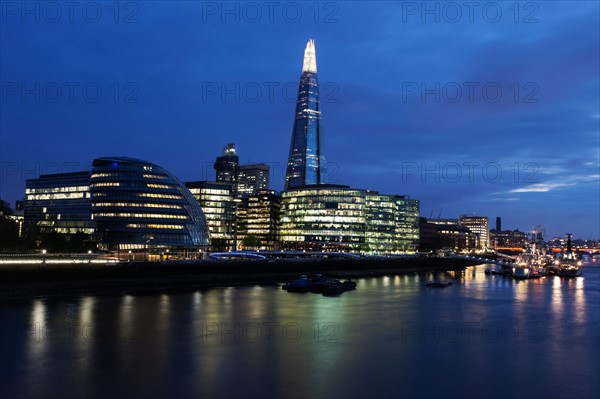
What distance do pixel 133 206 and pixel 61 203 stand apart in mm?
47967

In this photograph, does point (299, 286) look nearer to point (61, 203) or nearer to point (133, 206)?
point (133, 206)

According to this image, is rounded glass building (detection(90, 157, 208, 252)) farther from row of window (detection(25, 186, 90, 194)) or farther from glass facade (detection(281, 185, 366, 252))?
glass facade (detection(281, 185, 366, 252))

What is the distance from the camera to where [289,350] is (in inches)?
1347

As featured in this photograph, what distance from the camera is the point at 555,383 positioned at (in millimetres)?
28188

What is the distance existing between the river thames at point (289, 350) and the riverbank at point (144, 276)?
751 centimetres

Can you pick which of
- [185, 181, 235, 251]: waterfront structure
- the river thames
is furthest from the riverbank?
[185, 181, 235, 251]: waterfront structure

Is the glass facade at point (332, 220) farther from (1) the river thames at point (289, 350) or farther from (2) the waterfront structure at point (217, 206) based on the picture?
(1) the river thames at point (289, 350)

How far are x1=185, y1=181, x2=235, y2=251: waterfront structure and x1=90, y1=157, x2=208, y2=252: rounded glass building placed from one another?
176ft

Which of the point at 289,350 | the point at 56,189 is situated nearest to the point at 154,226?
the point at 56,189

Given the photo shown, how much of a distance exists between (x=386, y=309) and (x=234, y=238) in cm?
13339

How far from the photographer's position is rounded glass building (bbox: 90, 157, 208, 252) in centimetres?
12131

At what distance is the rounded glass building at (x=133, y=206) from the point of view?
121312 mm

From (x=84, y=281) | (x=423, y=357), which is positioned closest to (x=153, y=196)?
(x=84, y=281)

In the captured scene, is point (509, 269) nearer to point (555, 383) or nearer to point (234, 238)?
point (234, 238)
